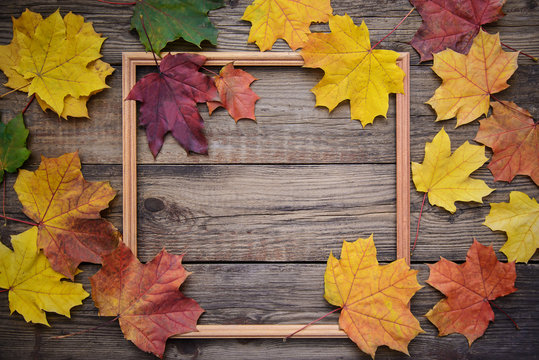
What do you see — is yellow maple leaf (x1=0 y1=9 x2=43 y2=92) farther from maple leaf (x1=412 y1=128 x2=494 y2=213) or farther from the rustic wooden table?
maple leaf (x1=412 y1=128 x2=494 y2=213)

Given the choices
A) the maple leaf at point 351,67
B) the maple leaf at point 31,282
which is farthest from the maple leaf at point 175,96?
the maple leaf at point 31,282

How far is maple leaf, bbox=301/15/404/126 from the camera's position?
2.95 ft

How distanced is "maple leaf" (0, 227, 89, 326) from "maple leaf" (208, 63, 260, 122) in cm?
61

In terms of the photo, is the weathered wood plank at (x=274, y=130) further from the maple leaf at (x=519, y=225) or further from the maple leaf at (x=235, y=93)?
the maple leaf at (x=519, y=225)

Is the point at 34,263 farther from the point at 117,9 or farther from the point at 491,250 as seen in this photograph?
the point at 491,250

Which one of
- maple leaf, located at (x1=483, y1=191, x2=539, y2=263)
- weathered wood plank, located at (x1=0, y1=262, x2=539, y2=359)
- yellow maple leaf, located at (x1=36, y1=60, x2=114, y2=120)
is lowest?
weathered wood plank, located at (x1=0, y1=262, x2=539, y2=359)

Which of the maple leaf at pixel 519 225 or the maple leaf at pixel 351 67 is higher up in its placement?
the maple leaf at pixel 351 67

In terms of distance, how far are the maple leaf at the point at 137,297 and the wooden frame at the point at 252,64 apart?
0.05m

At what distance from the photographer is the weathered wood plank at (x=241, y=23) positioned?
0.94m

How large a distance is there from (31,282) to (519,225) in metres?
1.34

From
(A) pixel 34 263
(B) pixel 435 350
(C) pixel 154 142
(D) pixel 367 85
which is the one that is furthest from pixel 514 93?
(A) pixel 34 263

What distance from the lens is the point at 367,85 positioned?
2.99ft

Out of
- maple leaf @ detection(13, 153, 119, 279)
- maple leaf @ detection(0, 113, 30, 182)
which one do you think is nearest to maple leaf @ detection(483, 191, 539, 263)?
maple leaf @ detection(13, 153, 119, 279)

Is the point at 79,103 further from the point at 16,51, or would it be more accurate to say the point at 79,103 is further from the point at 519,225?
the point at 519,225
